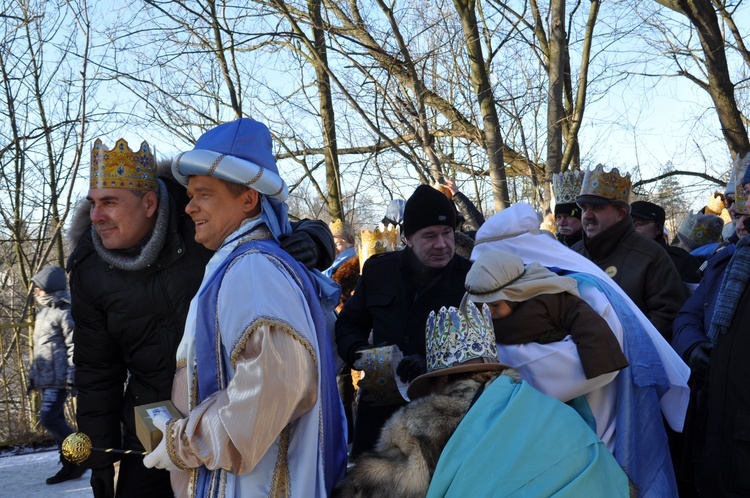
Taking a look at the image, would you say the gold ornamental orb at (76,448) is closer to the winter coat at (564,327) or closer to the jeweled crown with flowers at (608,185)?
the winter coat at (564,327)

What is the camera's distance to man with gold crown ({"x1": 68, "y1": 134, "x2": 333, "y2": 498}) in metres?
3.22

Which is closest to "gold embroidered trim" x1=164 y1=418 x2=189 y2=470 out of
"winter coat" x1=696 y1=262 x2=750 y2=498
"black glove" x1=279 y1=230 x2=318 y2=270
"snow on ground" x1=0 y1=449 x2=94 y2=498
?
"black glove" x1=279 y1=230 x2=318 y2=270

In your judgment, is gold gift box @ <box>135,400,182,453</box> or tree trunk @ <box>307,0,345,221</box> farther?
tree trunk @ <box>307,0,345,221</box>

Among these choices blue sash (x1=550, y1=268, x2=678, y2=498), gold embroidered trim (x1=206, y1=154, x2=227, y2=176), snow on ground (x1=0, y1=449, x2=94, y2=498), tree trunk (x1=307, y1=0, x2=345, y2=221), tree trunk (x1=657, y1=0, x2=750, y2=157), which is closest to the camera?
gold embroidered trim (x1=206, y1=154, x2=227, y2=176)

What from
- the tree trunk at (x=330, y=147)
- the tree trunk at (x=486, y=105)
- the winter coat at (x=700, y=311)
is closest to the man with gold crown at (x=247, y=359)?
the winter coat at (x=700, y=311)

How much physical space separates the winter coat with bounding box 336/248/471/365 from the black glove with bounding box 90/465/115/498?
Answer: 3.75 ft

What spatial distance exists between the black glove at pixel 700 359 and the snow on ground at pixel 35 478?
15.5ft

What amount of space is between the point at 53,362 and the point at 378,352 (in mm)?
4591

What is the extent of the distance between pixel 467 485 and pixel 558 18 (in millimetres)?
9425

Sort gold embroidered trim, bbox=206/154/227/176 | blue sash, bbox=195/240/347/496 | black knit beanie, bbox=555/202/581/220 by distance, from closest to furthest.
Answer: blue sash, bbox=195/240/347/496, gold embroidered trim, bbox=206/154/227/176, black knit beanie, bbox=555/202/581/220

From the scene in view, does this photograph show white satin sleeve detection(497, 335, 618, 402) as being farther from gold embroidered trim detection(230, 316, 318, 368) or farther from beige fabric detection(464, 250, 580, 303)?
gold embroidered trim detection(230, 316, 318, 368)

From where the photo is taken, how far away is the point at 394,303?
3900 mm

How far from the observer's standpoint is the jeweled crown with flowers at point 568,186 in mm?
6074

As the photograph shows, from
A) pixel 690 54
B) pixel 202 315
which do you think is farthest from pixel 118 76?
pixel 202 315
